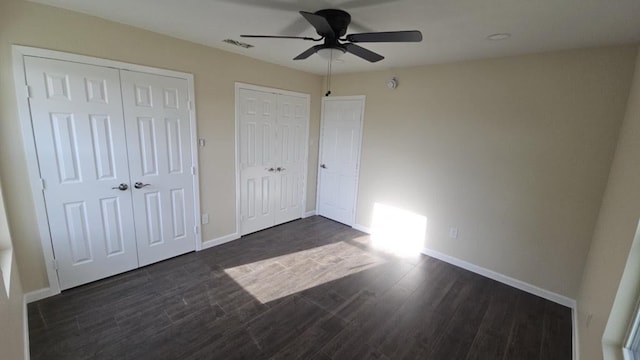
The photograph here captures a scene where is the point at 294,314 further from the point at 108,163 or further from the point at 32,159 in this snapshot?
the point at 32,159

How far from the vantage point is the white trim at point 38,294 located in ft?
7.79

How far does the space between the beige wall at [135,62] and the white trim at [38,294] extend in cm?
5

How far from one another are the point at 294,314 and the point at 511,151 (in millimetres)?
2793

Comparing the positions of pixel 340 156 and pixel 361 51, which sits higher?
pixel 361 51

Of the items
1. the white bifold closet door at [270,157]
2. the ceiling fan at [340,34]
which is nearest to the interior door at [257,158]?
the white bifold closet door at [270,157]

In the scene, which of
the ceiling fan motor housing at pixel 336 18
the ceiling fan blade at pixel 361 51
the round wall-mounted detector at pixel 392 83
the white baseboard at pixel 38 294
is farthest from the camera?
the round wall-mounted detector at pixel 392 83

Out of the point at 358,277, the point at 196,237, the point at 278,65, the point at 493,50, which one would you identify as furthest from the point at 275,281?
the point at 493,50

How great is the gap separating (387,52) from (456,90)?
975 millimetres

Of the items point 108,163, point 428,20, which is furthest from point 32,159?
point 428,20

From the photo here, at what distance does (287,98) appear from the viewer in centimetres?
415

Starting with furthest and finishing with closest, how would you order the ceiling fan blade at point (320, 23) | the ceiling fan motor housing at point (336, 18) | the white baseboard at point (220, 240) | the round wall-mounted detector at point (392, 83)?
the round wall-mounted detector at point (392, 83), the white baseboard at point (220, 240), the ceiling fan motor housing at point (336, 18), the ceiling fan blade at point (320, 23)

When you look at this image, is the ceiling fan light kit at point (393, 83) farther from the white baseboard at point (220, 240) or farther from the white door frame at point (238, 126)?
the white baseboard at point (220, 240)

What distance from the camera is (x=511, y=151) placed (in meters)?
2.90

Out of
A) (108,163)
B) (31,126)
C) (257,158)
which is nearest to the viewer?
(31,126)
